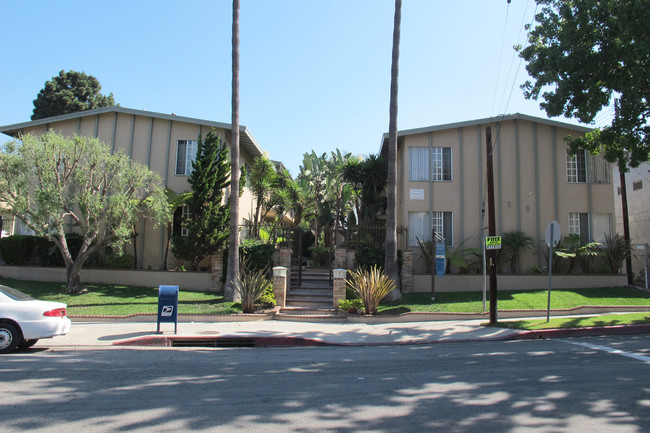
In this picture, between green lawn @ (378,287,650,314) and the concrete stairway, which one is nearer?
the concrete stairway

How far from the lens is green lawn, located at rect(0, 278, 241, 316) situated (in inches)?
536

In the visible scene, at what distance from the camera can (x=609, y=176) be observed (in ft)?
65.1

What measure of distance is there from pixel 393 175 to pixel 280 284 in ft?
17.2

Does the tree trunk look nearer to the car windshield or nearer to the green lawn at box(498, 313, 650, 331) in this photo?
the car windshield

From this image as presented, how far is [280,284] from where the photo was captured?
48.5ft

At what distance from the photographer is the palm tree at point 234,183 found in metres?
15.4

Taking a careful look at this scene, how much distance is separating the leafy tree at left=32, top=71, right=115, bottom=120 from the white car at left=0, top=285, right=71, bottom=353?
103 ft

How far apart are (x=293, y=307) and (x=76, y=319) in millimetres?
6200

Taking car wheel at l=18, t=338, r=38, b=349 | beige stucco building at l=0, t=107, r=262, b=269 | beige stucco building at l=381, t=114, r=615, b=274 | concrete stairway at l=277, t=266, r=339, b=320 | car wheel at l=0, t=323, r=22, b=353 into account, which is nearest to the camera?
car wheel at l=0, t=323, r=22, b=353

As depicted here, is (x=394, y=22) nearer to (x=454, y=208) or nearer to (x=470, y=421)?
(x=454, y=208)

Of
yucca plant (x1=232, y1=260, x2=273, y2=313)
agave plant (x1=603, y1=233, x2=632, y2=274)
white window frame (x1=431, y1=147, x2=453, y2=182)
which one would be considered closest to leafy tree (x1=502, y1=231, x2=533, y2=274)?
agave plant (x1=603, y1=233, x2=632, y2=274)

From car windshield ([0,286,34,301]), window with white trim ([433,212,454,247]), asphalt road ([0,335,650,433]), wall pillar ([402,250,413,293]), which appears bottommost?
asphalt road ([0,335,650,433])

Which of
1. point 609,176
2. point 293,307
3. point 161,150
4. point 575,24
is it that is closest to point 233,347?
point 293,307

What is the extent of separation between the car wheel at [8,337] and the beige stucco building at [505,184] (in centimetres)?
1391
